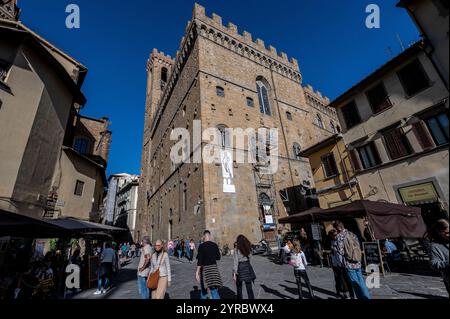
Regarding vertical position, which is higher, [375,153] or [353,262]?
[375,153]

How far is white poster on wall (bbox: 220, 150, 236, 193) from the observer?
1638cm

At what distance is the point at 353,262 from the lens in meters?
4.29

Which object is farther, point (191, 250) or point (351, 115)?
point (191, 250)

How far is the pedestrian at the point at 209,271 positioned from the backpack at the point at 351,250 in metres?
2.70

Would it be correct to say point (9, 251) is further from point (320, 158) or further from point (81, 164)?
point (320, 158)

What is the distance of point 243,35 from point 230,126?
42.5ft

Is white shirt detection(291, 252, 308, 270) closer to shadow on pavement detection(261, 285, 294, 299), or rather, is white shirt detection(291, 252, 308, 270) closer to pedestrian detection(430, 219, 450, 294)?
shadow on pavement detection(261, 285, 294, 299)

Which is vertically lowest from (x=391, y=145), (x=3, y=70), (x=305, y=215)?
(x=305, y=215)

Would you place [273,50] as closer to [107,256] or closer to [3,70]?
[3,70]

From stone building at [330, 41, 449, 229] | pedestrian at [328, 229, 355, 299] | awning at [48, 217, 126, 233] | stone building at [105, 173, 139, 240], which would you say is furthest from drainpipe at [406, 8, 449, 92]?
stone building at [105, 173, 139, 240]

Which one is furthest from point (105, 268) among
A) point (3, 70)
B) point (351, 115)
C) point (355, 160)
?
point (351, 115)

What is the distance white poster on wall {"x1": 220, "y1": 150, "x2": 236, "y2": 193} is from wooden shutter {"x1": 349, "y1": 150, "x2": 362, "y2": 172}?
8.36 meters
